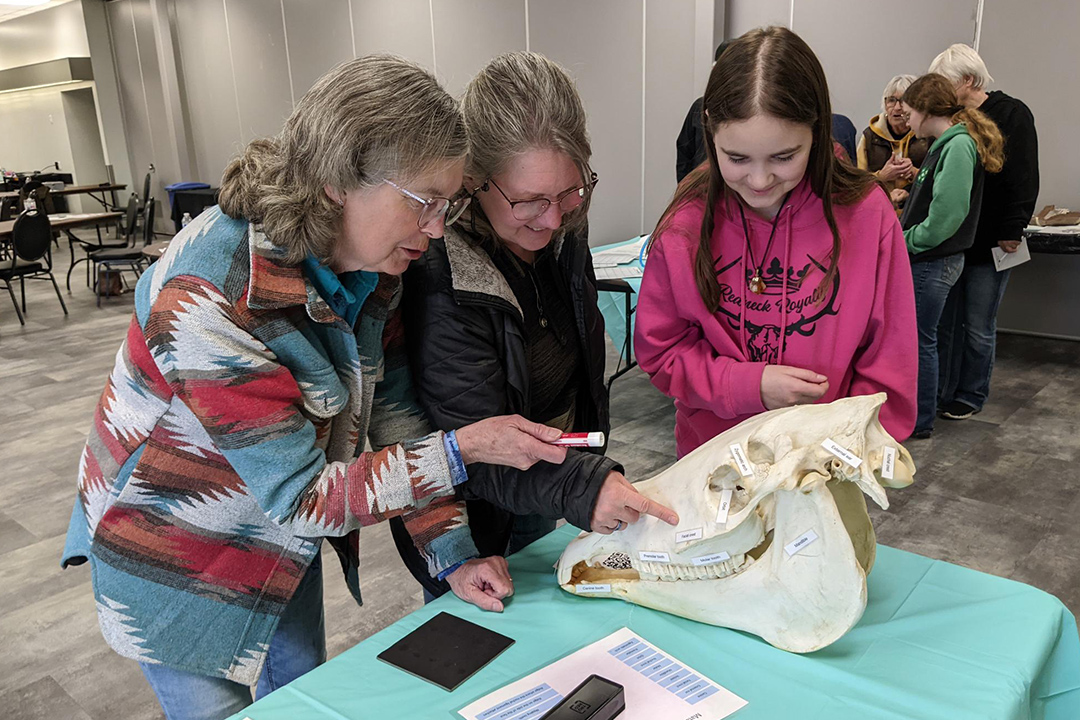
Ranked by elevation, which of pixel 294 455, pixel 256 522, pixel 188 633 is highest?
pixel 294 455

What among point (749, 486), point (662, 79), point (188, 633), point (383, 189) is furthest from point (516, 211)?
point (662, 79)

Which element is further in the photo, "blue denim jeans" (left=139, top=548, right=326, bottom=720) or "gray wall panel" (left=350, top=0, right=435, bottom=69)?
"gray wall panel" (left=350, top=0, right=435, bottom=69)

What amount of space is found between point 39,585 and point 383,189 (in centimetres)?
257

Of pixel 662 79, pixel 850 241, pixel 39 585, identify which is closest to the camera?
pixel 850 241

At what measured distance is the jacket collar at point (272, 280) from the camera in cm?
99

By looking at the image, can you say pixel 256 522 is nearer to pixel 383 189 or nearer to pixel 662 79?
pixel 383 189

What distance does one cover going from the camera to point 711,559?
1.16 metres

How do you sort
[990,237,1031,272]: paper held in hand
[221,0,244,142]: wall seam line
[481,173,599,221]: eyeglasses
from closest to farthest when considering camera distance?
[481,173,599,221]: eyeglasses, [990,237,1031,272]: paper held in hand, [221,0,244,142]: wall seam line

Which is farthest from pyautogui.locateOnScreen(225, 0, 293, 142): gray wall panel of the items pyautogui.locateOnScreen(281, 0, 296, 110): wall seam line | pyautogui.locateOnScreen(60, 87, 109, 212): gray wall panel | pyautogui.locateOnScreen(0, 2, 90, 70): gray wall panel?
pyautogui.locateOnScreen(60, 87, 109, 212): gray wall panel

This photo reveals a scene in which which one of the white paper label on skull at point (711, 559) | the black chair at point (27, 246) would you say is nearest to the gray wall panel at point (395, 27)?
the black chair at point (27, 246)

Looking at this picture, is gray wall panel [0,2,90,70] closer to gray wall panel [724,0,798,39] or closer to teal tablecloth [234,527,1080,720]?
gray wall panel [724,0,798,39]

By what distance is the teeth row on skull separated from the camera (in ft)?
3.83

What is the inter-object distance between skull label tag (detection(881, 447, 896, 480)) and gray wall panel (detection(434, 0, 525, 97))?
18.7 ft

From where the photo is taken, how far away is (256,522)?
1.11 metres
